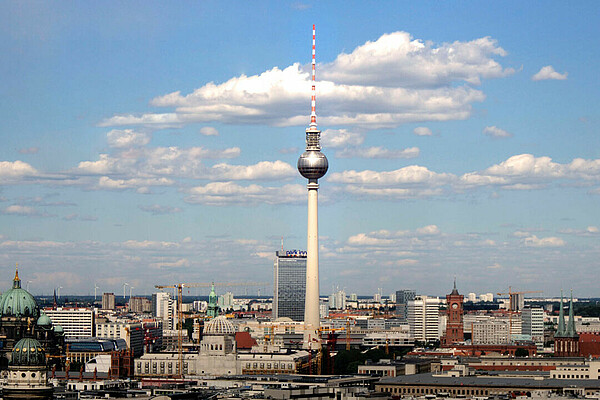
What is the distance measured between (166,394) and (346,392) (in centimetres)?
1908

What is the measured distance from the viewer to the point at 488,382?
602ft

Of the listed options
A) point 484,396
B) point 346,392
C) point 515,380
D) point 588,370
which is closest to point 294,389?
point 346,392

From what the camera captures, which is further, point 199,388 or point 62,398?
point 199,388

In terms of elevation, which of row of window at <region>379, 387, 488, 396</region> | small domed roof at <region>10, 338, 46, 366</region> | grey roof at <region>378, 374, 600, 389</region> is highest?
small domed roof at <region>10, 338, 46, 366</region>

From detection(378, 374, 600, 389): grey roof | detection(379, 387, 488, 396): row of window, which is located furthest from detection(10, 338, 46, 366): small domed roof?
detection(378, 374, 600, 389): grey roof

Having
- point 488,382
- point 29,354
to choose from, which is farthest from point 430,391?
point 29,354

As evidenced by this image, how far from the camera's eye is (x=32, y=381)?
136m

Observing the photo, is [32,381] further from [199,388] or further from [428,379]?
[428,379]

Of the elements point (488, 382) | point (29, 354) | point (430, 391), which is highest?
point (29, 354)

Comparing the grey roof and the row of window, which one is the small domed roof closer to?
the row of window

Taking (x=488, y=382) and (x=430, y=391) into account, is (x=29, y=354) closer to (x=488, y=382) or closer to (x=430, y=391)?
(x=430, y=391)

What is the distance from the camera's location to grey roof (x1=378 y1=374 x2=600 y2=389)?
180 meters

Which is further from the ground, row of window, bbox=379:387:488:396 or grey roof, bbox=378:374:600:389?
grey roof, bbox=378:374:600:389

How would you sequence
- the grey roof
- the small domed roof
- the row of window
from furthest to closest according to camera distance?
1. the grey roof
2. the row of window
3. the small domed roof
